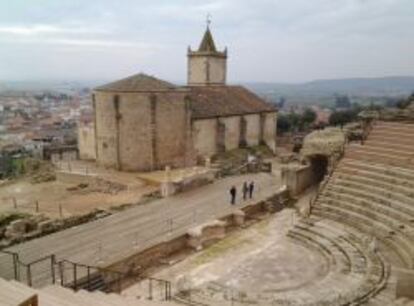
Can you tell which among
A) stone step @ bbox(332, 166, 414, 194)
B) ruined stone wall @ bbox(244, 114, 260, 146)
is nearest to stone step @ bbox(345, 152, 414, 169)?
stone step @ bbox(332, 166, 414, 194)

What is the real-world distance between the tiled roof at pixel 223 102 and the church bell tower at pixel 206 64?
3.50m

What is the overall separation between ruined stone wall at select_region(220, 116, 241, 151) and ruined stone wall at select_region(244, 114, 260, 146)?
51.9 inches

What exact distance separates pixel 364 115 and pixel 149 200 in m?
10.6

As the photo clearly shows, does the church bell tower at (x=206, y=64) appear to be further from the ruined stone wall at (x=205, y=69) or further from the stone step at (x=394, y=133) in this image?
the stone step at (x=394, y=133)

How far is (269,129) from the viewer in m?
40.3

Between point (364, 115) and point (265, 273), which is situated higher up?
point (364, 115)

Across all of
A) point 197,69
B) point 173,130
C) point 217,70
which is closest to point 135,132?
point 173,130

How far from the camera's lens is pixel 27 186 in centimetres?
2741

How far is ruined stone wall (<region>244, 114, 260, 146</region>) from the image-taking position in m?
37.4

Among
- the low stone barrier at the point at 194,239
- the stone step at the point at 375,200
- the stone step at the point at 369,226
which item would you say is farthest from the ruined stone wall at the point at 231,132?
the stone step at the point at 369,226

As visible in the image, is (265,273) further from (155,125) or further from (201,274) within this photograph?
(155,125)

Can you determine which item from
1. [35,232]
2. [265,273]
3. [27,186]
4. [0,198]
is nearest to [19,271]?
Answer: [35,232]

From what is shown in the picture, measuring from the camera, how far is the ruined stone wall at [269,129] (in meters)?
39.5

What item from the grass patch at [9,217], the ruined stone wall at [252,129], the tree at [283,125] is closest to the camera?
the grass patch at [9,217]
